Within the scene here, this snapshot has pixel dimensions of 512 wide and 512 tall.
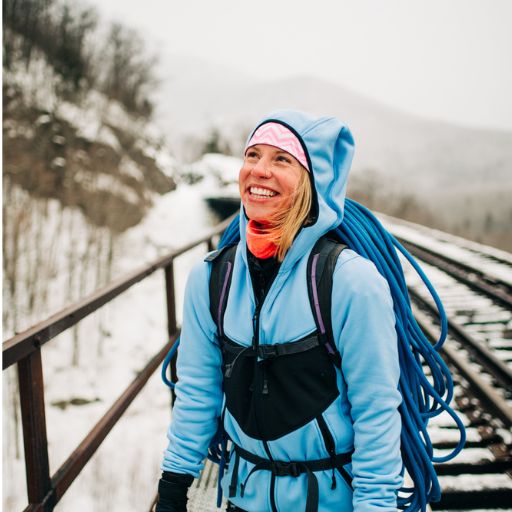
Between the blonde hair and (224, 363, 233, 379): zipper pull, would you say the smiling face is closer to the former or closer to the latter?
the blonde hair

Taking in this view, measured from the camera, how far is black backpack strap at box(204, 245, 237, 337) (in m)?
1.35

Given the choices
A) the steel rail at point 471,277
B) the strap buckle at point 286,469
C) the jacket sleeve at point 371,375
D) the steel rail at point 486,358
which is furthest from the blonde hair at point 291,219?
the steel rail at point 471,277

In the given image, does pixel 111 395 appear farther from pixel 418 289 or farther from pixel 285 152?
pixel 285 152

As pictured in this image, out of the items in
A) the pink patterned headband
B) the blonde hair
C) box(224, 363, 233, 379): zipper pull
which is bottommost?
box(224, 363, 233, 379): zipper pull

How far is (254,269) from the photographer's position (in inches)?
52.9

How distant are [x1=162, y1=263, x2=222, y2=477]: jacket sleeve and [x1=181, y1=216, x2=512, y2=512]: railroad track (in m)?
0.82

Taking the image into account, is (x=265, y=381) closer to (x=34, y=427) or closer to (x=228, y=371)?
(x=228, y=371)

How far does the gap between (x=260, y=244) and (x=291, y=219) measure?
0.11 m

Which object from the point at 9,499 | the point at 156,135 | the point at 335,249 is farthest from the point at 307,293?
the point at 156,135

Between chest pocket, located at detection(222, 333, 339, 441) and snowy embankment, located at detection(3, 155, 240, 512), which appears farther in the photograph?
snowy embankment, located at detection(3, 155, 240, 512)

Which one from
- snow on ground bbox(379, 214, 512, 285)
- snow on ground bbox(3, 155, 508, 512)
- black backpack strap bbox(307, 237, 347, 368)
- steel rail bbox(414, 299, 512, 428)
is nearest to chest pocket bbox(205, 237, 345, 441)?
black backpack strap bbox(307, 237, 347, 368)

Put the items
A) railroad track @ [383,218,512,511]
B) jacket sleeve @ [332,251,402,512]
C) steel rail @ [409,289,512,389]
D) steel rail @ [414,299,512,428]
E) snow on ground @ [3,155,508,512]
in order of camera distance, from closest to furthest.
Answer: jacket sleeve @ [332,251,402,512] → steel rail @ [414,299,512,428] → railroad track @ [383,218,512,511] → steel rail @ [409,289,512,389] → snow on ground @ [3,155,508,512]

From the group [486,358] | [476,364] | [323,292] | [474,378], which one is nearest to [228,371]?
[323,292]

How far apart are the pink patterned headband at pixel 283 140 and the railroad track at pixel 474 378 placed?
5.50 feet
